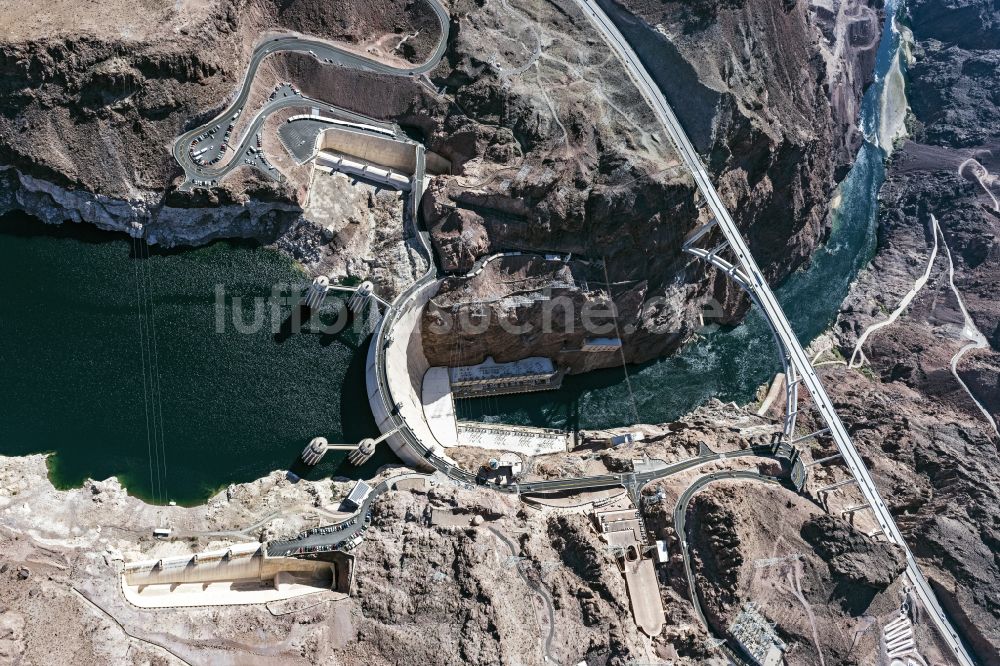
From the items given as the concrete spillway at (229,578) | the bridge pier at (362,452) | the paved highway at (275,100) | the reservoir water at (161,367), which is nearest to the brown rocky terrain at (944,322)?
the bridge pier at (362,452)

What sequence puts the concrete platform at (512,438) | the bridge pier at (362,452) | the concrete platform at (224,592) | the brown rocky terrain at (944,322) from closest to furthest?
1. the concrete platform at (224,592)
2. the bridge pier at (362,452)
3. the brown rocky terrain at (944,322)
4. the concrete platform at (512,438)

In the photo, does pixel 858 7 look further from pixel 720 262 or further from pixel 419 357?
pixel 419 357

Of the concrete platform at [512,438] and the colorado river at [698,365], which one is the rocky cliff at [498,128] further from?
the concrete platform at [512,438]

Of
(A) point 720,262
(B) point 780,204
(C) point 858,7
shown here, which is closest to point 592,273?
(A) point 720,262

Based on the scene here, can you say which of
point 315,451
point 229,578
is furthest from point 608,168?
point 229,578

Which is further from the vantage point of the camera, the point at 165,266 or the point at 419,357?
the point at 419,357

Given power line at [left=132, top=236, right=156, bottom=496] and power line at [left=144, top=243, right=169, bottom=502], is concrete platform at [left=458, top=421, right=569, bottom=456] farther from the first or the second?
power line at [left=132, top=236, right=156, bottom=496]
